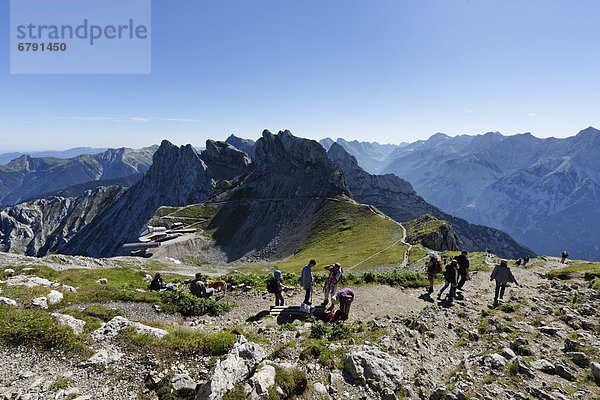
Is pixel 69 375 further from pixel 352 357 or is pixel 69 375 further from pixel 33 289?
pixel 33 289

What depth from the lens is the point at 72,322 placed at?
1309cm

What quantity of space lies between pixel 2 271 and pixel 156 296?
18042 mm

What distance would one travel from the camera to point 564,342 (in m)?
13.7

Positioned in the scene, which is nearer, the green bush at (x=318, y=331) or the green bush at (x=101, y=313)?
the green bush at (x=318, y=331)

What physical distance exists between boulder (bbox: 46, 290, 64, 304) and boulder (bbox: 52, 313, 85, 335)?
4579 mm

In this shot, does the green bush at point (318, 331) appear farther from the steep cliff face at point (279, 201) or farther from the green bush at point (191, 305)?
the steep cliff face at point (279, 201)

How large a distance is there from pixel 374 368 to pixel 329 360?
1.84 meters

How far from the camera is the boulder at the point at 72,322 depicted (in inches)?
→ 499

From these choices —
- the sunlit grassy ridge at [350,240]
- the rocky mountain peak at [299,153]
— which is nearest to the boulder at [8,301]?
the sunlit grassy ridge at [350,240]

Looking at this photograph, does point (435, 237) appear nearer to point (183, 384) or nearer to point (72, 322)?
point (183, 384)

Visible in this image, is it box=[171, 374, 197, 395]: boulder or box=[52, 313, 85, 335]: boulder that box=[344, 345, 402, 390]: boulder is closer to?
box=[171, 374, 197, 395]: boulder

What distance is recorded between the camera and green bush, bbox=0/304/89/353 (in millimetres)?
11297

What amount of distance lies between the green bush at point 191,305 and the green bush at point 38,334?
6813 mm

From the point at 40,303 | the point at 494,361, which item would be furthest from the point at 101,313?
the point at 494,361
